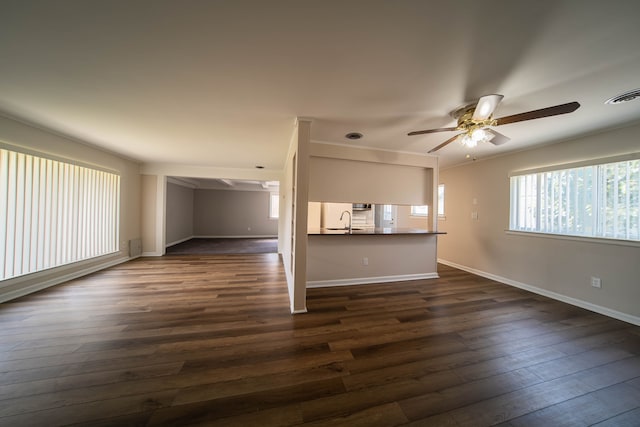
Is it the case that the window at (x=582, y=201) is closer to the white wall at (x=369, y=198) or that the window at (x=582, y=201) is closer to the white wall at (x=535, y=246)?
the white wall at (x=535, y=246)

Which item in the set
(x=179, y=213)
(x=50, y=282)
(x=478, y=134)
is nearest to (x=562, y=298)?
(x=478, y=134)

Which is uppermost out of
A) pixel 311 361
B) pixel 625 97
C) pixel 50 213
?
pixel 625 97

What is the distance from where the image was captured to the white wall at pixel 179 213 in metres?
6.73

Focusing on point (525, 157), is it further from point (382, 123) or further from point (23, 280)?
point (23, 280)

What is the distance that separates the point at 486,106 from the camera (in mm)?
1771

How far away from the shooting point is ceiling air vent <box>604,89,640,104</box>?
70.3 inches

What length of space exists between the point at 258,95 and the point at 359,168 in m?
2.02

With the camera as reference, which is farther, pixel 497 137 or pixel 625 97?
pixel 497 137

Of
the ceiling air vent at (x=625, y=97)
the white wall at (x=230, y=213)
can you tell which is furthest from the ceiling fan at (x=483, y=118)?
the white wall at (x=230, y=213)

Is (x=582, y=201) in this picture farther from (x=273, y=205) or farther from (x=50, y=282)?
(x=273, y=205)

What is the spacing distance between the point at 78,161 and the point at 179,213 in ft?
14.0

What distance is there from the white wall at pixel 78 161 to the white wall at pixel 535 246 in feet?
23.8

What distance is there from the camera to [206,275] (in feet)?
12.5

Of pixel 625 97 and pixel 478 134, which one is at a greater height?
pixel 625 97
